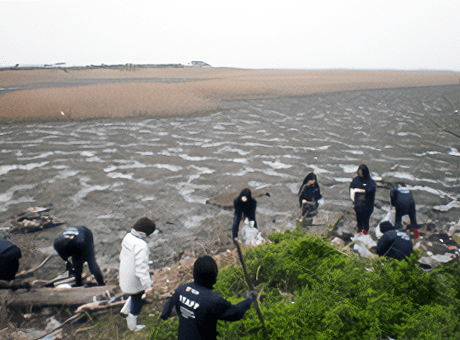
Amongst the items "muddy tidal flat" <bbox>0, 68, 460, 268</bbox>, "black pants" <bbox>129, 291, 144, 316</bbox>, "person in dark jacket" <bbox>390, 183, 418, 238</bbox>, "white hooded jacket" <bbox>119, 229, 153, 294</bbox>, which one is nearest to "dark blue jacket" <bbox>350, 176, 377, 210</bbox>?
"person in dark jacket" <bbox>390, 183, 418, 238</bbox>

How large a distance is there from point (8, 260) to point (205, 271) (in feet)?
14.4

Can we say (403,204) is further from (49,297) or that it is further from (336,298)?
(49,297)

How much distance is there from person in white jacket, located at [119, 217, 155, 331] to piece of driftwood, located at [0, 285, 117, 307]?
1.05 meters

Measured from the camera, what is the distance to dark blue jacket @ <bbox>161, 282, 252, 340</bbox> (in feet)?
9.93

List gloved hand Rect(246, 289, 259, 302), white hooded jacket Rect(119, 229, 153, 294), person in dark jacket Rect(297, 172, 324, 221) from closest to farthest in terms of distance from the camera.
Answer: gloved hand Rect(246, 289, 259, 302), white hooded jacket Rect(119, 229, 153, 294), person in dark jacket Rect(297, 172, 324, 221)

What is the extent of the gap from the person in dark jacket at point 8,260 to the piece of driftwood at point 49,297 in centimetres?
34

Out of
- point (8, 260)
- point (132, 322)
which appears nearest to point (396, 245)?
point (132, 322)

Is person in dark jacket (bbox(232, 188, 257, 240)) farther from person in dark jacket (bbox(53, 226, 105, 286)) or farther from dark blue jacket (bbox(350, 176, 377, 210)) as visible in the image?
person in dark jacket (bbox(53, 226, 105, 286))

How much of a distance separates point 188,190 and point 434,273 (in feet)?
31.6

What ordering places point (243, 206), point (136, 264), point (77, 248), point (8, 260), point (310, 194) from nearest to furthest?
1. point (136, 264)
2. point (8, 260)
3. point (77, 248)
4. point (243, 206)
5. point (310, 194)

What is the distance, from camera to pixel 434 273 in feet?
12.7

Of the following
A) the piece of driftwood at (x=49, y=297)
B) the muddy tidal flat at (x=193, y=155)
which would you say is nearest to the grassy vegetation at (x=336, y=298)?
the piece of driftwood at (x=49, y=297)

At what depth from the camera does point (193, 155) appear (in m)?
16.7

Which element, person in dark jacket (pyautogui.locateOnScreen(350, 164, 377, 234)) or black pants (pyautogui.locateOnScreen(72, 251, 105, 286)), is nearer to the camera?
black pants (pyautogui.locateOnScreen(72, 251, 105, 286))
